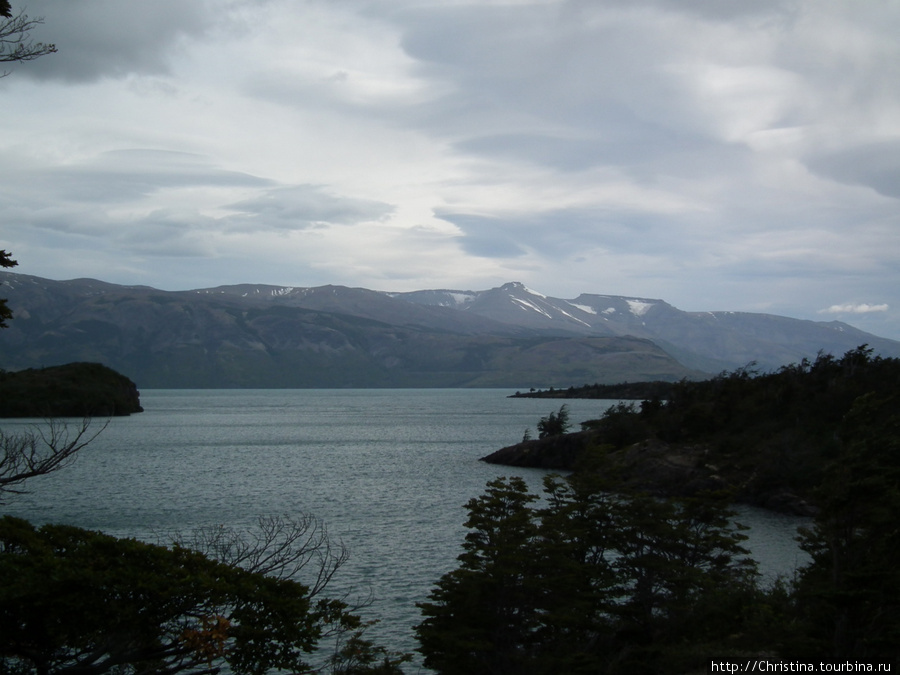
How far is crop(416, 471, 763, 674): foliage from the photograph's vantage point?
20.8 metres

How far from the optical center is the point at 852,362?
3002 inches

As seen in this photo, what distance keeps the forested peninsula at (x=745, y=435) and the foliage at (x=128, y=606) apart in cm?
3865

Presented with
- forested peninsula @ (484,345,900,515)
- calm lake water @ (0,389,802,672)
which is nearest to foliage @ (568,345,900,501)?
forested peninsula @ (484,345,900,515)

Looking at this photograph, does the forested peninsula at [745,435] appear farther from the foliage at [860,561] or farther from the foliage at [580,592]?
the foliage at [860,561]

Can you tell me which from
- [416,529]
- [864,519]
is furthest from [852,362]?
[864,519]

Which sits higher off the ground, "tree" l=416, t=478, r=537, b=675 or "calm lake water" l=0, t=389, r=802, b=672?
"tree" l=416, t=478, r=537, b=675

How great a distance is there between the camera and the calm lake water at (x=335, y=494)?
36188 mm

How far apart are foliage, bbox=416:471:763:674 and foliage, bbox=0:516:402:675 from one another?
→ 24.1 feet

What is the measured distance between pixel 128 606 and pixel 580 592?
13380mm

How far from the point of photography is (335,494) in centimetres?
5922

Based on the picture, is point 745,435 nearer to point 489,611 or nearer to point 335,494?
point 335,494

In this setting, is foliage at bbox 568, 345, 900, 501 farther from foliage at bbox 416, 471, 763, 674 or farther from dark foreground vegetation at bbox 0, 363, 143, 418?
dark foreground vegetation at bbox 0, 363, 143, 418

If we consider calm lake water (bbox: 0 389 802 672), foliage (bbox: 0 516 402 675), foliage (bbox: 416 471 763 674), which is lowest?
calm lake water (bbox: 0 389 802 672)

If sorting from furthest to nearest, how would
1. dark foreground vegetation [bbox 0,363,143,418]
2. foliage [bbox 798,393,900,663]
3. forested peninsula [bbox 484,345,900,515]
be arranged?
dark foreground vegetation [bbox 0,363,143,418] < forested peninsula [bbox 484,345,900,515] < foliage [bbox 798,393,900,663]
